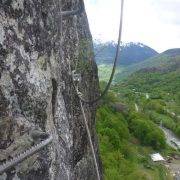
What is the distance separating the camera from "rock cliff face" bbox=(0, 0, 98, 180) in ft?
17.7

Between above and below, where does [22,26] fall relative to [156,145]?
above

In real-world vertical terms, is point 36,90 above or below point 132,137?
above

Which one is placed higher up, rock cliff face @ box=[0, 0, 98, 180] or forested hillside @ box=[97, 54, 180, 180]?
rock cliff face @ box=[0, 0, 98, 180]

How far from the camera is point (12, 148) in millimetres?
5355

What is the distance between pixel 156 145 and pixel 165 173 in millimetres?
14090

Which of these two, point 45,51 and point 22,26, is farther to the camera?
point 45,51

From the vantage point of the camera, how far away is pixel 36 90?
6012 millimetres

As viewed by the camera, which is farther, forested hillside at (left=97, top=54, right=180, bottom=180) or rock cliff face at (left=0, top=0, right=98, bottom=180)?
forested hillside at (left=97, top=54, right=180, bottom=180)

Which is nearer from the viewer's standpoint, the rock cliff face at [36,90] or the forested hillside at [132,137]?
the rock cliff face at [36,90]

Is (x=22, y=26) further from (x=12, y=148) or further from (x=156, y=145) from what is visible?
(x=156, y=145)

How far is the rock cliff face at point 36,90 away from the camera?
539 cm

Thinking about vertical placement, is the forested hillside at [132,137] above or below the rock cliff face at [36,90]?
below

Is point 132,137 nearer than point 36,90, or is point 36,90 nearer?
point 36,90

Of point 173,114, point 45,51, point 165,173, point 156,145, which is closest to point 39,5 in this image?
point 45,51
